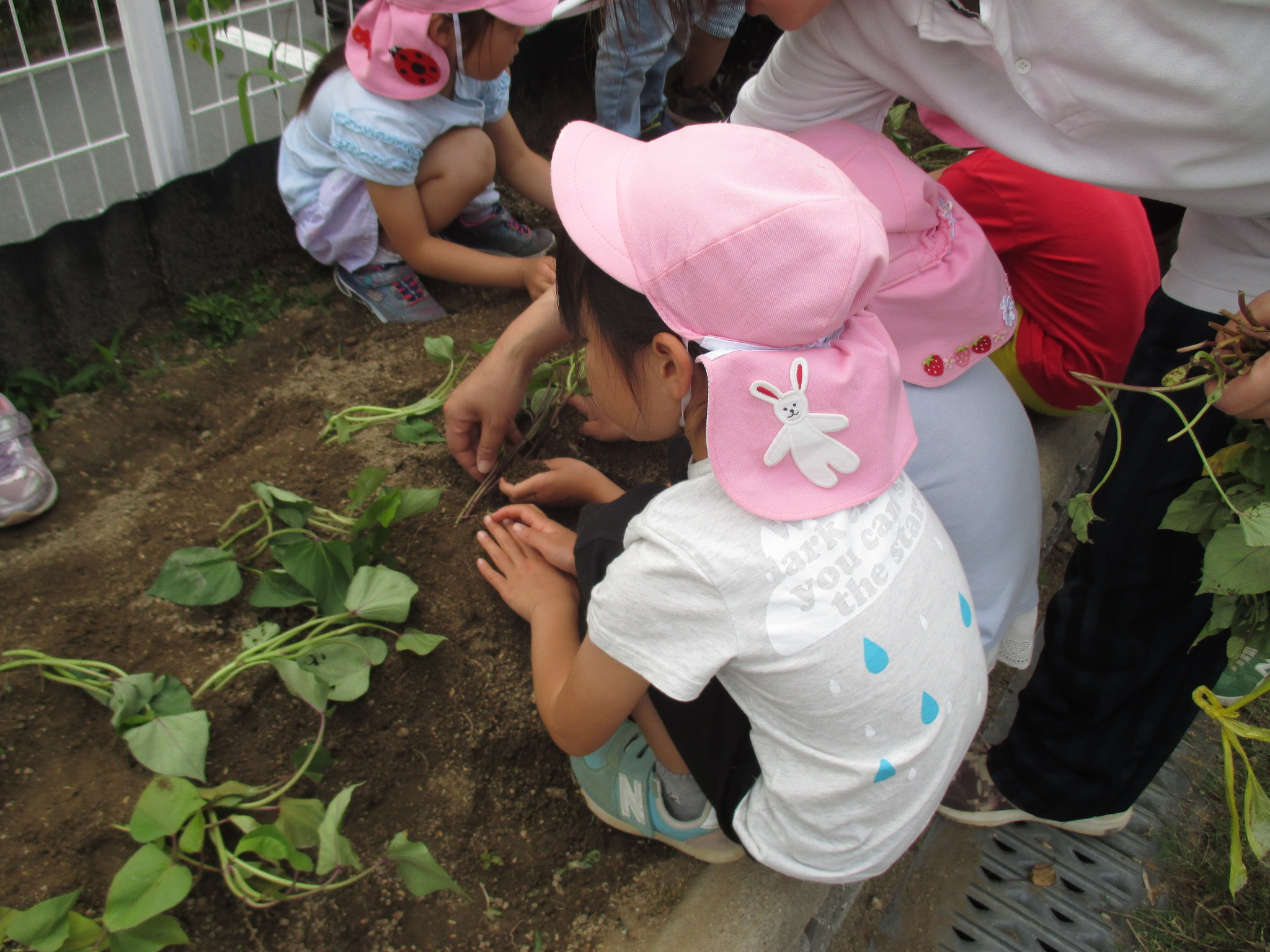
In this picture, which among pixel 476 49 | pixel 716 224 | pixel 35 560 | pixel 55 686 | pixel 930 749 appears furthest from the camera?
pixel 476 49

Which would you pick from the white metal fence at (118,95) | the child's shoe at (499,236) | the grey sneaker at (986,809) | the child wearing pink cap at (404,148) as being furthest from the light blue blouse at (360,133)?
the grey sneaker at (986,809)

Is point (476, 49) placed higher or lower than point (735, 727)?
higher

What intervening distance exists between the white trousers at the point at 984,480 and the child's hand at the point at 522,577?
537 millimetres

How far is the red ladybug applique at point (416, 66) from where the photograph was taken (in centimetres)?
180

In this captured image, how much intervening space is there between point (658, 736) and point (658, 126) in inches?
80.9

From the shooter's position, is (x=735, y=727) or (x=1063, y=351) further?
(x=1063, y=351)

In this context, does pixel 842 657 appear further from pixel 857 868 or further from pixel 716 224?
pixel 716 224

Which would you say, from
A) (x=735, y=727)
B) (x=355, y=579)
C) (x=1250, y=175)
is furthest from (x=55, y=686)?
(x=1250, y=175)

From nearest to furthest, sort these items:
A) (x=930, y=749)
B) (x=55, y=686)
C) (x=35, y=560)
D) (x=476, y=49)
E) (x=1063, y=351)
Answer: (x=930, y=749), (x=55, y=686), (x=35, y=560), (x=1063, y=351), (x=476, y=49)

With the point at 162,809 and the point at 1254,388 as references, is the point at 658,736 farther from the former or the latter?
the point at 1254,388

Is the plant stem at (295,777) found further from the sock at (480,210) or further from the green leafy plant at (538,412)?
the sock at (480,210)

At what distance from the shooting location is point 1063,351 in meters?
1.71

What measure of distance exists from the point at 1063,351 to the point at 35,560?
1801 millimetres

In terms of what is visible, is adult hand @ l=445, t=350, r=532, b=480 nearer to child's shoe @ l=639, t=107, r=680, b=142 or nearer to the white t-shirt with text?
the white t-shirt with text
